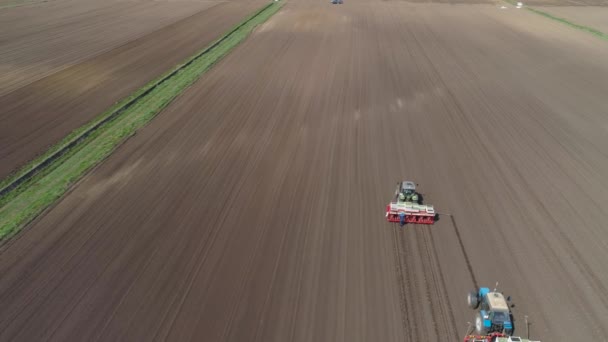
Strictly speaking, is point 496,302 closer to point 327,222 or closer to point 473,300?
point 473,300

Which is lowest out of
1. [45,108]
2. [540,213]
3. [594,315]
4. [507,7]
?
[594,315]

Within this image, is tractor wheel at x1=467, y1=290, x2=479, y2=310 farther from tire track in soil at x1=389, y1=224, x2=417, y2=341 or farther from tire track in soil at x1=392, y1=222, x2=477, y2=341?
tire track in soil at x1=389, y1=224, x2=417, y2=341

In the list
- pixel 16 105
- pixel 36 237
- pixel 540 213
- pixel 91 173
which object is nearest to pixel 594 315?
pixel 540 213

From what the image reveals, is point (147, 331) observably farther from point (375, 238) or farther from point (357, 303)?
point (375, 238)

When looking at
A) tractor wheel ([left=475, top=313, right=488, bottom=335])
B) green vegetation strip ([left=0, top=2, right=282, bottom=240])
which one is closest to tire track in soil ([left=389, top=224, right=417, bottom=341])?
tractor wheel ([left=475, top=313, right=488, bottom=335])

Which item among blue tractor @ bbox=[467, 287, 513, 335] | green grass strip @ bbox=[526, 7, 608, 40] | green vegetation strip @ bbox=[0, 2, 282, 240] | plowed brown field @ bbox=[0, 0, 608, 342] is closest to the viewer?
blue tractor @ bbox=[467, 287, 513, 335]
